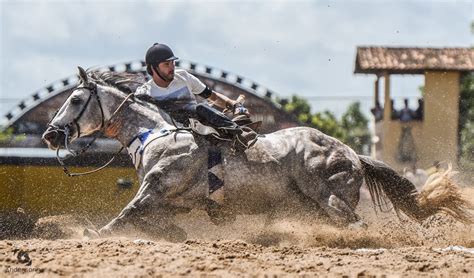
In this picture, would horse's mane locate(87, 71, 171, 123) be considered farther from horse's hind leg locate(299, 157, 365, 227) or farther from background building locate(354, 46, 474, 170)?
background building locate(354, 46, 474, 170)

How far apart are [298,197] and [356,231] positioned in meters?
0.64

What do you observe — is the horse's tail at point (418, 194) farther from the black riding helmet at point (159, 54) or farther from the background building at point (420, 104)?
the background building at point (420, 104)

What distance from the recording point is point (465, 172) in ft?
31.2

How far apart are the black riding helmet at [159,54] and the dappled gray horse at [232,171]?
0.52 meters

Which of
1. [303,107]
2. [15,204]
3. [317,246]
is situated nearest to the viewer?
[317,246]

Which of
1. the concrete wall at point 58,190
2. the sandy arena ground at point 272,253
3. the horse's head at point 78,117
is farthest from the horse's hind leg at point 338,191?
the concrete wall at point 58,190

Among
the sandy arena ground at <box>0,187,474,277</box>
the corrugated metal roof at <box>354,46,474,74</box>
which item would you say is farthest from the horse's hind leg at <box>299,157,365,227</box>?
the corrugated metal roof at <box>354,46,474,74</box>

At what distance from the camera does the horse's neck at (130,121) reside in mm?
8219

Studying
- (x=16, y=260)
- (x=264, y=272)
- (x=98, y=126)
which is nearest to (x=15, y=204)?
(x=98, y=126)

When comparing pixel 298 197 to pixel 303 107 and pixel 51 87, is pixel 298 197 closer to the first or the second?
pixel 51 87

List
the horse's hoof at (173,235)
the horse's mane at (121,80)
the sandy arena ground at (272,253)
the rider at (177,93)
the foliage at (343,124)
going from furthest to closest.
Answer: the foliage at (343,124)
the horse's mane at (121,80)
the rider at (177,93)
the horse's hoof at (173,235)
the sandy arena ground at (272,253)

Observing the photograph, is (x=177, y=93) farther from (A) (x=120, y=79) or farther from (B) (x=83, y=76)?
(B) (x=83, y=76)

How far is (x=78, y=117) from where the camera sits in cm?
825

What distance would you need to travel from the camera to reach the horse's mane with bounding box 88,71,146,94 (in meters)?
8.63
